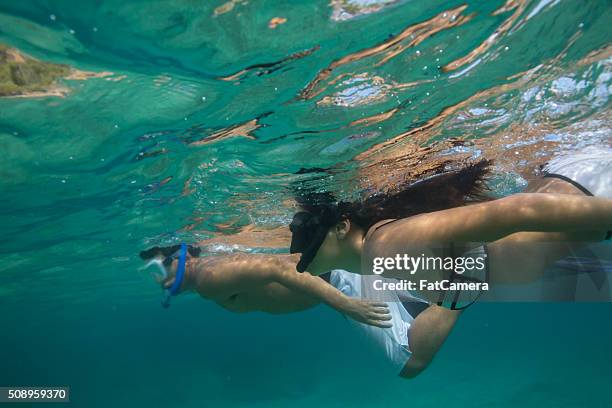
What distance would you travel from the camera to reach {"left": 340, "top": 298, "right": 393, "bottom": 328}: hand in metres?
5.46

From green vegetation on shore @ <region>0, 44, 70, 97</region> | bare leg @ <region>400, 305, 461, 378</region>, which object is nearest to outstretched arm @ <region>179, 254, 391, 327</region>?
bare leg @ <region>400, 305, 461, 378</region>

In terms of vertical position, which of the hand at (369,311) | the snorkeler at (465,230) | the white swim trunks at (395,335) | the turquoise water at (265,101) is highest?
the turquoise water at (265,101)

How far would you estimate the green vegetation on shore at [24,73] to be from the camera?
542 cm

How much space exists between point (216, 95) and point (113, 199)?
679 cm

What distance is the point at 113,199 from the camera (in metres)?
11.6

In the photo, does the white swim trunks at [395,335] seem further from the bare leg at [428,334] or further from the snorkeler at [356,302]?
the bare leg at [428,334]

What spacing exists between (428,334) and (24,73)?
7546mm

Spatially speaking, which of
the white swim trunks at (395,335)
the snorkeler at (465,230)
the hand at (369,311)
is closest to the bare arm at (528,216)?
the snorkeler at (465,230)

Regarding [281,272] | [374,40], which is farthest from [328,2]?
[281,272]

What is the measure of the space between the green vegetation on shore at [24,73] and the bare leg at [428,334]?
22.8 ft

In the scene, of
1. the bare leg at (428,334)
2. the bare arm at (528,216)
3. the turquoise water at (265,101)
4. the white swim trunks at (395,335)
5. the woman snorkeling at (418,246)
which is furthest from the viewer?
the white swim trunks at (395,335)

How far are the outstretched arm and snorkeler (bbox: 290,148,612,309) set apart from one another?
500 mm

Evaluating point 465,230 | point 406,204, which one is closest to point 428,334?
point 406,204

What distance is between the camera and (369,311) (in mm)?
5496
